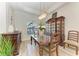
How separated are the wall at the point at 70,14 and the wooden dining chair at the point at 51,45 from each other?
20 centimetres

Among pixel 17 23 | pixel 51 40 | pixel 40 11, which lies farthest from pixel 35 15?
pixel 51 40

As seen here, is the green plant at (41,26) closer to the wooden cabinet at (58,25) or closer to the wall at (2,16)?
the wooden cabinet at (58,25)

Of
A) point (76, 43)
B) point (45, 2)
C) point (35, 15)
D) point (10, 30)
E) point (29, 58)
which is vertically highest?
point (45, 2)

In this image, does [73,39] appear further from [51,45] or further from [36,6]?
[36,6]

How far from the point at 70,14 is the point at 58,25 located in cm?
29

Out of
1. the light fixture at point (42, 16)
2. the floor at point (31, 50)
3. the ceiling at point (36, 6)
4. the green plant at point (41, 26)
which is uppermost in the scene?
the ceiling at point (36, 6)

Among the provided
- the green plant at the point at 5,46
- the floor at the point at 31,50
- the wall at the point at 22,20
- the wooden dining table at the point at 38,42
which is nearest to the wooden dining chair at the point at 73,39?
the floor at the point at 31,50

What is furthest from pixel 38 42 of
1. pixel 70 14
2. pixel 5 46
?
pixel 70 14

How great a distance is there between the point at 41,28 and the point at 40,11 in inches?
12.0

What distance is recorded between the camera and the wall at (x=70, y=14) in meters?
2.85

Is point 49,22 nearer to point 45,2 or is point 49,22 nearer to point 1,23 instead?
point 45,2

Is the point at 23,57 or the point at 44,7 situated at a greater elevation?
the point at 44,7

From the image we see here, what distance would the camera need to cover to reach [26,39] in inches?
114

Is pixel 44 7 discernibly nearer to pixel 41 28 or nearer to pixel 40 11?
pixel 40 11
